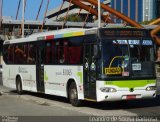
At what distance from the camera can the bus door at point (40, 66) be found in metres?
20.9

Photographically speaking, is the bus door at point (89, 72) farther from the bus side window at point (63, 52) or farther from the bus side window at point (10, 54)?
the bus side window at point (10, 54)

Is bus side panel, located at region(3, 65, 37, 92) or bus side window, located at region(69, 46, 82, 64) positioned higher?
bus side window, located at region(69, 46, 82, 64)

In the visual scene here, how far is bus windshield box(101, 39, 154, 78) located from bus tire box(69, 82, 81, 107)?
210 centimetres

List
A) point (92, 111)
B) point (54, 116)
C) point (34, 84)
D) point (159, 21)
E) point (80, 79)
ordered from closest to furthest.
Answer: point (54, 116) < point (92, 111) < point (80, 79) < point (34, 84) < point (159, 21)

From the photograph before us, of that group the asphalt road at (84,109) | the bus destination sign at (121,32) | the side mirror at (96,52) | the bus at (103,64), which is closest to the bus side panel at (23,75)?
the asphalt road at (84,109)

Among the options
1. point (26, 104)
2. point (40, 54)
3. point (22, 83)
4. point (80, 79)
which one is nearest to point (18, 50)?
point (22, 83)

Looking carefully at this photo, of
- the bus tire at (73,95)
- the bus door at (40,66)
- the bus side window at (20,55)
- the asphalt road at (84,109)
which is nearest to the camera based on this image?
the asphalt road at (84,109)

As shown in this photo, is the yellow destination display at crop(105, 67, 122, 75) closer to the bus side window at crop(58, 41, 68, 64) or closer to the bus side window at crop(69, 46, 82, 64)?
the bus side window at crop(69, 46, 82, 64)

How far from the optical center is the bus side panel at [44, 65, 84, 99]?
56.7ft

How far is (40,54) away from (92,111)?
19.0ft

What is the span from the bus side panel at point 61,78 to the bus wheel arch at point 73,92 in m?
0.17

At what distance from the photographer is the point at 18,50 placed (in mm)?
24078

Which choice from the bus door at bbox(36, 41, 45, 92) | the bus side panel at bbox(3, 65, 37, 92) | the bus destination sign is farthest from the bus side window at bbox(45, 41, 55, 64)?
the bus destination sign

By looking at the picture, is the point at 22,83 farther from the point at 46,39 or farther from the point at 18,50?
the point at 46,39
